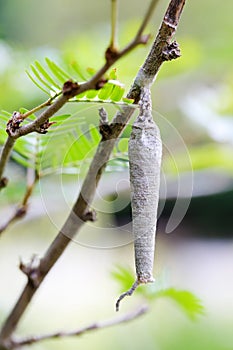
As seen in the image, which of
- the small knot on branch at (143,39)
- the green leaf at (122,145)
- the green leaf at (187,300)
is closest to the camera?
the small knot on branch at (143,39)

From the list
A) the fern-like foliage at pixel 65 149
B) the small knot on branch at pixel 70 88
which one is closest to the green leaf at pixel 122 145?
the fern-like foliage at pixel 65 149

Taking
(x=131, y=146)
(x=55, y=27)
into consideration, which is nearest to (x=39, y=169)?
(x=131, y=146)

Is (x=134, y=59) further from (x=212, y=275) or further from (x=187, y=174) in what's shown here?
(x=212, y=275)

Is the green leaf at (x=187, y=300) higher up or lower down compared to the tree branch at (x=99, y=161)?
lower down

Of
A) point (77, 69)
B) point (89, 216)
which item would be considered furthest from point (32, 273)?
point (77, 69)

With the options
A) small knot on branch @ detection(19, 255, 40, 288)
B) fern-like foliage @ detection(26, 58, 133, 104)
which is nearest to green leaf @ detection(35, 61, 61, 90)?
fern-like foliage @ detection(26, 58, 133, 104)

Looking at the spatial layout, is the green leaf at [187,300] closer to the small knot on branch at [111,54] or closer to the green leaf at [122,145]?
the green leaf at [122,145]

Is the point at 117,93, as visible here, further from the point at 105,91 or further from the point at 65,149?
the point at 65,149
